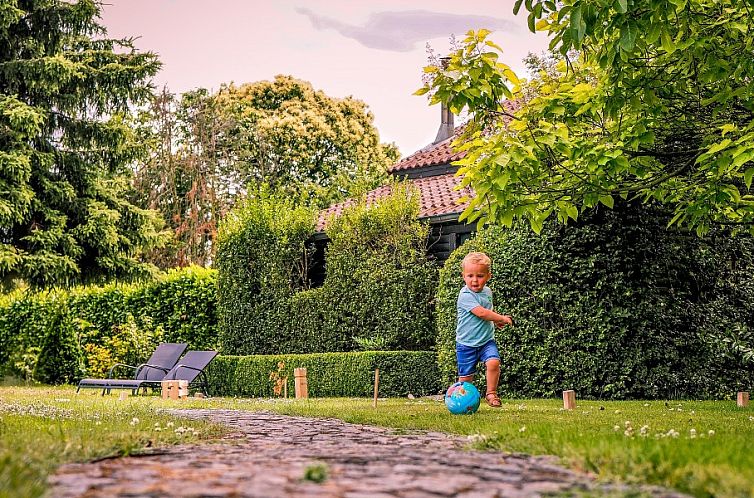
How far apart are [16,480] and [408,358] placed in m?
11.4

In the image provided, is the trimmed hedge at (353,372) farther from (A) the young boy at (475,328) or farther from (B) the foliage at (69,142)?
(B) the foliage at (69,142)

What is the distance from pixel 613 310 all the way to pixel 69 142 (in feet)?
45.3

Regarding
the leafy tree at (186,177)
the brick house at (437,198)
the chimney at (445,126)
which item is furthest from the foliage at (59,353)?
the chimney at (445,126)

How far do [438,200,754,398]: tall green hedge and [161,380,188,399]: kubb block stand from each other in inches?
204

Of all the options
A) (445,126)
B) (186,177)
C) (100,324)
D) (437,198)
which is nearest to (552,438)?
(437,198)

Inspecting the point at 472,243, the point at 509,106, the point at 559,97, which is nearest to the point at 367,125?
the point at 509,106

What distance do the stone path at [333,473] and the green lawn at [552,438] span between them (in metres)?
0.16

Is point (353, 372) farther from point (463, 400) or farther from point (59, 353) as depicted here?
point (59, 353)

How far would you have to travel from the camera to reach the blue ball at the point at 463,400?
28.8 ft

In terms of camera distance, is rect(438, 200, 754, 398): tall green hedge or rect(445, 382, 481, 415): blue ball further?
rect(438, 200, 754, 398): tall green hedge

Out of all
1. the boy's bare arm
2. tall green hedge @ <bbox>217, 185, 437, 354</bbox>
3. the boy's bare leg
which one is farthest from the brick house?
the boy's bare leg

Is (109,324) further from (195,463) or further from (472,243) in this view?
(195,463)

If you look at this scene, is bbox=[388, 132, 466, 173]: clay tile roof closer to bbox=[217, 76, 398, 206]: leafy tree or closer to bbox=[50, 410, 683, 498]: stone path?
bbox=[217, 76, 398, 206]: leafy tree

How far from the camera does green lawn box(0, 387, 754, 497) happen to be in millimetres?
3882
